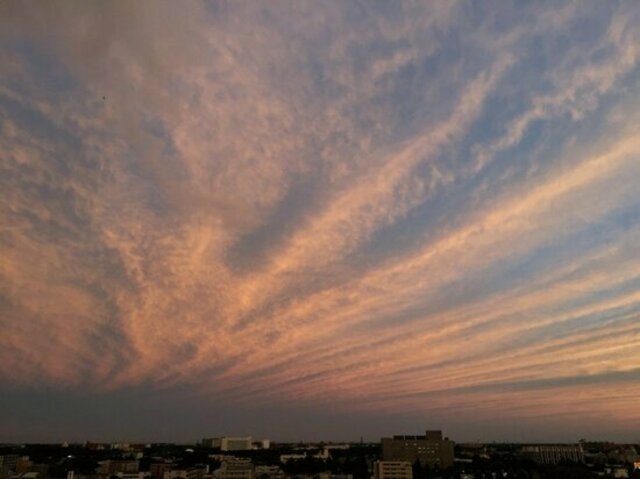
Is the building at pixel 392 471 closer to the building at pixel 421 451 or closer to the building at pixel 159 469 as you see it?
the building at pixel 421 451

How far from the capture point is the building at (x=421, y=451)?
79.9 meters

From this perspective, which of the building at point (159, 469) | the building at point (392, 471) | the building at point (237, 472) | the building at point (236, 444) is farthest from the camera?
the building at point (236, 444)

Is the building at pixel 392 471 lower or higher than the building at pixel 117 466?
lower

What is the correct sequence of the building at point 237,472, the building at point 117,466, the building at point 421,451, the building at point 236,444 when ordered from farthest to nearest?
the building at point 236,444 < the building at point 421,451 < the building at point 117,466 < the building at point 237,472

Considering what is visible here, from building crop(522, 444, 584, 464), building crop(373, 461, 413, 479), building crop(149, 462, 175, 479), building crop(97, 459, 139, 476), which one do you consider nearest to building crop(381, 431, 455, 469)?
building crop(373, 461, 413, 479)

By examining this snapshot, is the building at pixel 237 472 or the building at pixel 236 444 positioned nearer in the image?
the building at pixel 237 472

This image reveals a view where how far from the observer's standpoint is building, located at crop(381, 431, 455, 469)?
3147 inches

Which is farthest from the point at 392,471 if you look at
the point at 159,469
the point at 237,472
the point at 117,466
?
the point at 117,466

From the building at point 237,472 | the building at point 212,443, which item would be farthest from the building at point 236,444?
the building at point 237,472

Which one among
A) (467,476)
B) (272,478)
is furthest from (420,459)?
(272,478)

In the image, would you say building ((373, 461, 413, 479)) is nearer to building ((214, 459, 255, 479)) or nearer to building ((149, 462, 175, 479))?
building ((214, 459, 255, 479))

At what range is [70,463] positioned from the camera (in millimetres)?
75062

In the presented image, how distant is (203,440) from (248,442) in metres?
35.8

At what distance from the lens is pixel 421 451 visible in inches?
3196
